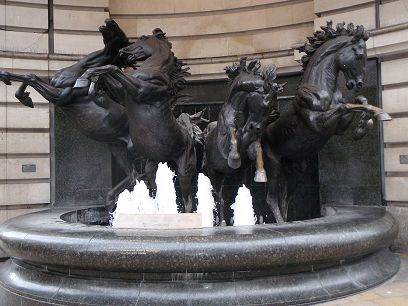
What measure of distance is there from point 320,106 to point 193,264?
3.90 metres

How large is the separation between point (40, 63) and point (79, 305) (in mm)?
7319

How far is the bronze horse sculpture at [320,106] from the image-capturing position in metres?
7.62

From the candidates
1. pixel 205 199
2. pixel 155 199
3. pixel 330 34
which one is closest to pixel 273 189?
pixel 205 199

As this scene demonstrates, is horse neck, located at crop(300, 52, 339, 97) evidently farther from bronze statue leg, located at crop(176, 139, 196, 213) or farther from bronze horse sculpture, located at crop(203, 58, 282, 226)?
bronze statue leg, located at crop(176, 139, 196, 213)

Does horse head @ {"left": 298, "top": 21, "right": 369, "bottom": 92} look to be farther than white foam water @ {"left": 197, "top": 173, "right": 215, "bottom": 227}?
No

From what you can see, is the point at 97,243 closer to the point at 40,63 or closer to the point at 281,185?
the point at 281,185

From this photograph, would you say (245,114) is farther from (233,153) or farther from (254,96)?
(233,153)

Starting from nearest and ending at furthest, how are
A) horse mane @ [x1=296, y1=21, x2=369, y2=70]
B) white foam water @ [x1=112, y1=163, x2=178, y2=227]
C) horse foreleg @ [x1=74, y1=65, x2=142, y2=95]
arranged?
horse foreleg @ [x1=74, y1=65, x2=142, y2=95] → horse mane @ [x1=296, y1=21, x2=369, y2=70] → white foam water @ [x1=112, y1=163, x2=178, y2=227]

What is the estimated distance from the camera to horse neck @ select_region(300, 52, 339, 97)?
7.86 meters

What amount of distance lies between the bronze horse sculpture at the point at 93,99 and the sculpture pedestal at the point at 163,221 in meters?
2.87

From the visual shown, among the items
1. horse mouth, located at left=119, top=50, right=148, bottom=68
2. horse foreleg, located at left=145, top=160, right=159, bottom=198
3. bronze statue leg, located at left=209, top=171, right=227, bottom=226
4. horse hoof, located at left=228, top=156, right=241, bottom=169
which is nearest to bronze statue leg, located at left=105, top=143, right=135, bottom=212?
horse foreleg, located at left=145, top=160, right=159, bottom=198

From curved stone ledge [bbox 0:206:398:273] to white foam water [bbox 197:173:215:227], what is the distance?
319cm

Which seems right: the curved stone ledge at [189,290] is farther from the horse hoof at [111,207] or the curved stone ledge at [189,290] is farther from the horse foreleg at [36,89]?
the horse foreleg at [36,89]

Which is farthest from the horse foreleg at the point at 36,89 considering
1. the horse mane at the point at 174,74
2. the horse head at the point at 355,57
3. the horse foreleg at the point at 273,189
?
the horse head at the point at 355,57
